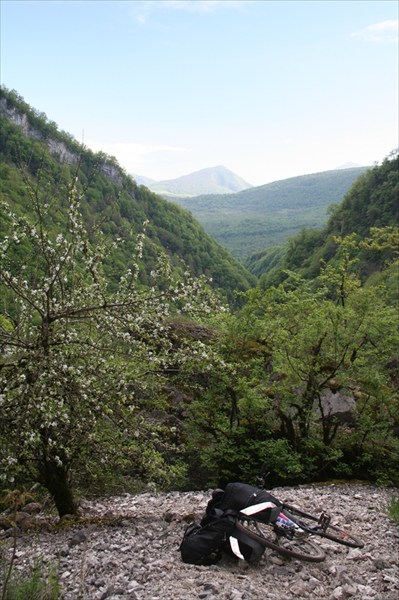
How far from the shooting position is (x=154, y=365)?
340 inches

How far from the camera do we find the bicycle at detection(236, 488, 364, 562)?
6848mm

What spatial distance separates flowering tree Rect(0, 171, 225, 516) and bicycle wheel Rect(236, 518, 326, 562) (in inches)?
98.3

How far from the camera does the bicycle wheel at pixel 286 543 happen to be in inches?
266

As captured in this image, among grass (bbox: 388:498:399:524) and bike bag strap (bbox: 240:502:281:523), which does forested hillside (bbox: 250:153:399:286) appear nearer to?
grass (bbox: 388:498:399:524)

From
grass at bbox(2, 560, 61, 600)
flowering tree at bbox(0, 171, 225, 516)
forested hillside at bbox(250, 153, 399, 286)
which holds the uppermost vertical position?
forested hillside at bbox(250, 153, 399, 286)

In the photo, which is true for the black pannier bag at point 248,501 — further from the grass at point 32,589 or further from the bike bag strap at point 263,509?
the grass at point 32,589

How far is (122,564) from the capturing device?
6.91 m

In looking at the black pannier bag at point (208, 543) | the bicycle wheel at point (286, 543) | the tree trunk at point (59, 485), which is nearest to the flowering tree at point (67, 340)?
the tree trunk at point (59, 485)

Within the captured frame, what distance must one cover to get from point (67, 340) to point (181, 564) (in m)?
3.81

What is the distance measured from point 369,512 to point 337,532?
68.1 inches

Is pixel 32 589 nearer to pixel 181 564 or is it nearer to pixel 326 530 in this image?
pixel 181 564

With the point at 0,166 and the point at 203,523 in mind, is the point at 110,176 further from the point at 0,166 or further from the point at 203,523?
the point at 203,523

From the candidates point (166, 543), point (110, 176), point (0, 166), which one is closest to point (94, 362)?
point (166, 543)

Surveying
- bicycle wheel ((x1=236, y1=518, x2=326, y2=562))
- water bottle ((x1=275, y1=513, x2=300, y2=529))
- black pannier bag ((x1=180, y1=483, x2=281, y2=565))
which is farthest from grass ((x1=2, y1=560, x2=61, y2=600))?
water bottle ((x1=275, y1=513, x2=300, y2=529))
